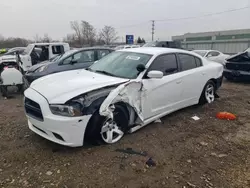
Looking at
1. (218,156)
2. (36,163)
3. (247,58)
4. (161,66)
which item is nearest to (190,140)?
(218,156)

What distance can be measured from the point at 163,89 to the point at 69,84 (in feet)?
5.80

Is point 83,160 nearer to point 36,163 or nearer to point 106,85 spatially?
point 36,163

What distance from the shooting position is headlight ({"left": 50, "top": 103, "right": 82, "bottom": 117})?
10.1 ft

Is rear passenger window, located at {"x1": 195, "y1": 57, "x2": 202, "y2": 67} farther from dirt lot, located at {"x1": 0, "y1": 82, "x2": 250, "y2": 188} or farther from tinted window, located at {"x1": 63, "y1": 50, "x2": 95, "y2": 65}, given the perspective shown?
tinted window, located at {"x1": 63, "y1": 50, "x2": 95, "y2": 65}

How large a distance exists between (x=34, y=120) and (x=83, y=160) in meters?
0.98

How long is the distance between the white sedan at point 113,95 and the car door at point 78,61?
9.78 ft

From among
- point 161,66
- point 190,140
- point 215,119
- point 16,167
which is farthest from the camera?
point 215,119

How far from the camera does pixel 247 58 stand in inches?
339

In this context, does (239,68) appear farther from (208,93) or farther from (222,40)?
(222,40)

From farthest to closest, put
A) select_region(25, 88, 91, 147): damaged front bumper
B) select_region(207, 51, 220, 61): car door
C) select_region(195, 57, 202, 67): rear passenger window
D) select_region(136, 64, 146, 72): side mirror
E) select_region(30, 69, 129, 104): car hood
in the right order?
1. select_region(207, 51, 220, 61): car door
2. select_region(195, 57, 202, 67): rear passenger window
3. select_region(136, 64, 146, 72): side mirror
4. select_region(30, 69, 129, 104): car hood
5. select_region(25, 88, 91, 147): damaged front bumper

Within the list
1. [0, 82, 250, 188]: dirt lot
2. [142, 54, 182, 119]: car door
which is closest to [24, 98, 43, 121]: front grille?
[0, 82, 250, 188]: dirt lot

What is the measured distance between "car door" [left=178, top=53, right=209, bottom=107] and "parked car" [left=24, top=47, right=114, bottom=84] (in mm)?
3902

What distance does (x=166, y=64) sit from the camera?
444 centimetres

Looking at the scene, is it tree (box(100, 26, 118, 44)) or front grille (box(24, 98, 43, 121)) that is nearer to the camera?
front grille (box(24, 98, 43, 121))
